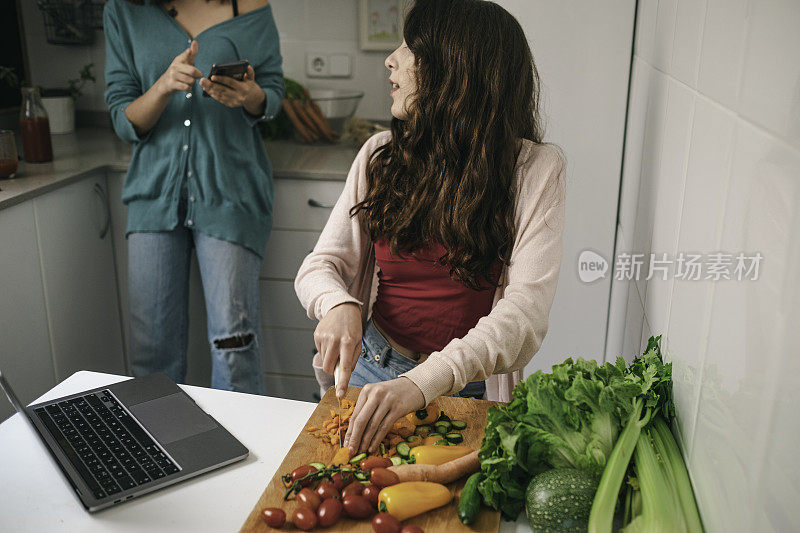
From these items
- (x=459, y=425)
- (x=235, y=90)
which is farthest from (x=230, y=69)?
(x=459, y=425)

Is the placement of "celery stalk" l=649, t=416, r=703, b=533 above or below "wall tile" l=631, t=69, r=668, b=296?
below

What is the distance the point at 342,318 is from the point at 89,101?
7.35 ft

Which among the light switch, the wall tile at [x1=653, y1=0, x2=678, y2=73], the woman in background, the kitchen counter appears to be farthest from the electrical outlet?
the wall tile at [x1=653, y1=0, x2=678, y2=73]

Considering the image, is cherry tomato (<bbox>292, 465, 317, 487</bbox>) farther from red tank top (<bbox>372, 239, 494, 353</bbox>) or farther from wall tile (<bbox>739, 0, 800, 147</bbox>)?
wall tile (<bbox>739, 0, 800, 147</bbox>)

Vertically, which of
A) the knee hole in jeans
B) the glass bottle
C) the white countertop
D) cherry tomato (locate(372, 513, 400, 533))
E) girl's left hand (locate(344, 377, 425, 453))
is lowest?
the knee hole in jeans

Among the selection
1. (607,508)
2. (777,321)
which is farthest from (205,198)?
(777,321)

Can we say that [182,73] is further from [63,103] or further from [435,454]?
[435,454]

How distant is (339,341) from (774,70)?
2.44ft

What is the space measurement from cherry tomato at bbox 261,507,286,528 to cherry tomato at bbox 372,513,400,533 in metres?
0.11

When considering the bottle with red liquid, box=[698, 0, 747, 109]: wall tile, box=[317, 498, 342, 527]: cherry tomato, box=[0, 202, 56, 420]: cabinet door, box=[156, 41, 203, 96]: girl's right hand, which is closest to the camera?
box=[698, 0, 747, 109]: wall tile

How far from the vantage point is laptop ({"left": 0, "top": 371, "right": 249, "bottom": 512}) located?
3.03 ft

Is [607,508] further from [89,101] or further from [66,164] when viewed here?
[89,101]

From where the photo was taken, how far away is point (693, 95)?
924 mm

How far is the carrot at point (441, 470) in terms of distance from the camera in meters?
0.89
